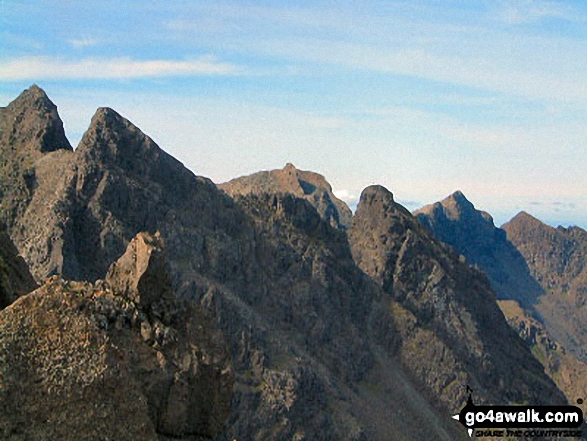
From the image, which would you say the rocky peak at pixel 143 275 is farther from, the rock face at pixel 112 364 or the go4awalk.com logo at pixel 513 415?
the go4awalk.com logo at pixel 513 415

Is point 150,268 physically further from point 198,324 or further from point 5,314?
point 5,314

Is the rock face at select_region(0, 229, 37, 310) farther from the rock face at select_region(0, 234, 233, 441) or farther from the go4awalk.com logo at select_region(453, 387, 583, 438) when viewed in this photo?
the go4awalk.com logo at select_region(453, 387, 583, 438)

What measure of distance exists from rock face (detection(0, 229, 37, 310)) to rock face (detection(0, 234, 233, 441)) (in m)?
12.3

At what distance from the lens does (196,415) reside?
5369 centimetres

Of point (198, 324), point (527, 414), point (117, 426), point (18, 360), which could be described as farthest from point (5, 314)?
point (527, 414)

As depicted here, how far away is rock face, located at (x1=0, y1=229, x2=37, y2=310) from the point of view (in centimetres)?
6272

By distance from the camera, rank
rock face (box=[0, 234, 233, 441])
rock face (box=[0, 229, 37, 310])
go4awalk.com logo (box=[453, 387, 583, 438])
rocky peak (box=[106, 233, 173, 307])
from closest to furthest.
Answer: rock face (box=[0, 234, 233, 441]) → rocky peak (box=[106, 233, 173, 307]) → rock face (box=[0, 229, 37, 310]) → go4awalk.com logo (box=[453, 387, 583, 438])

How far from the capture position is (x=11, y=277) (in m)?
70.5

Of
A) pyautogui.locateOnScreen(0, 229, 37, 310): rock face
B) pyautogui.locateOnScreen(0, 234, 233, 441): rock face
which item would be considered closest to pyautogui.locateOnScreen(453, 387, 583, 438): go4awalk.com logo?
pyautogui.locateOnScreen(0, 234, 233, 441): rock face

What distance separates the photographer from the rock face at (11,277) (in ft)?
206

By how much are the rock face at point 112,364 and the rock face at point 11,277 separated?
12.3 meters

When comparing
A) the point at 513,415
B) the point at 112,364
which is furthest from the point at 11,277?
the point at 513,415

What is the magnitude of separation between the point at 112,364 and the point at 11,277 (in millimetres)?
28908

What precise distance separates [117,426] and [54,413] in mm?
4079
